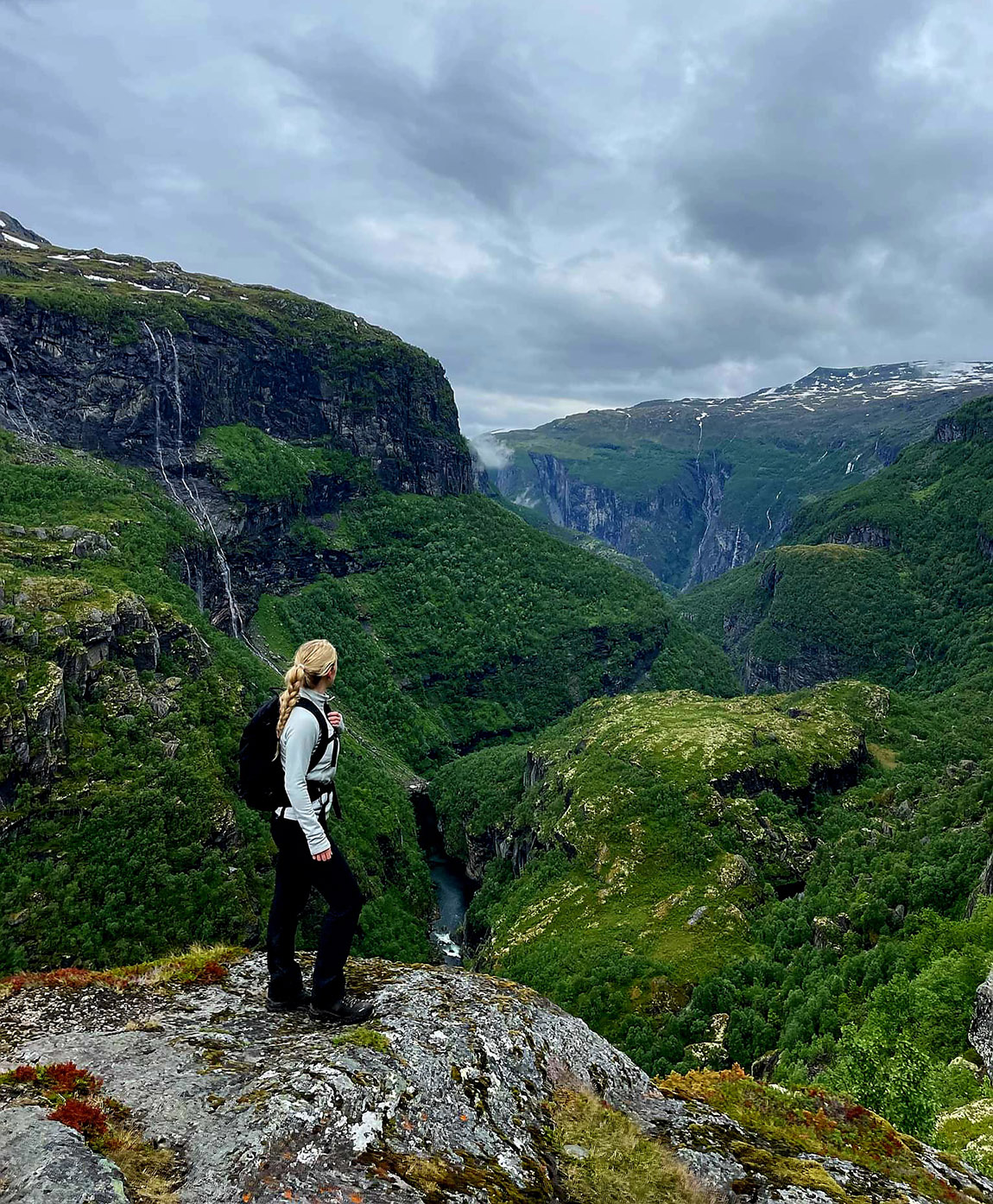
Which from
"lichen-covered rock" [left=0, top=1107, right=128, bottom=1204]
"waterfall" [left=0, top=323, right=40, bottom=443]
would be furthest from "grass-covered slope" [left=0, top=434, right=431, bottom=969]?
"lichen-covered rock" [left=0, top=1107, right=128, bottom=1204]

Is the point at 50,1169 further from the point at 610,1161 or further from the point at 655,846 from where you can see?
the point at 655,846

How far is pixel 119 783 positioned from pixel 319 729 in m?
72.5

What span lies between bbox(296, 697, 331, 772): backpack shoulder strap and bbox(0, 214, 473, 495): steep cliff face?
15932cm

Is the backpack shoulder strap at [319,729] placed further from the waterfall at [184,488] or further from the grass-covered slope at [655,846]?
the waterfall at [184,488]

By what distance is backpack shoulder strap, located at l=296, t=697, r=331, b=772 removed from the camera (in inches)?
333

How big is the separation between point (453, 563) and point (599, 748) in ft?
339

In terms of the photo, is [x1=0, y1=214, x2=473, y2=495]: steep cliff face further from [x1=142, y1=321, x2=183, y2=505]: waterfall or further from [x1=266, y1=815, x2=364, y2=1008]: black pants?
[x1=266, y1=815, x2=364, y2=1008]: black pants

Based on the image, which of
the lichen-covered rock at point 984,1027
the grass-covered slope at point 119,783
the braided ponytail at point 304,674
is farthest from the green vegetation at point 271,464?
the lichen-covered rock at point 984,1027

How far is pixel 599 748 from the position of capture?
296 ft

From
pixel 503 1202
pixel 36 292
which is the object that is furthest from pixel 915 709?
pixel 36 292

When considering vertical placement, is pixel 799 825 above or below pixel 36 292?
below

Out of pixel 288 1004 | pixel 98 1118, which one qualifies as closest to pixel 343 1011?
pixel 288 1004

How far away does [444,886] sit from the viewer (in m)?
110

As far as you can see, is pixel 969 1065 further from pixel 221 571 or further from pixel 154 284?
pixel 154 284
